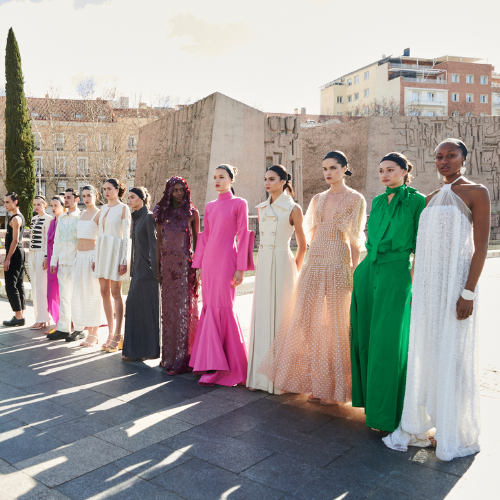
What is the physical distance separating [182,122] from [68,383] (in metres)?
11.9

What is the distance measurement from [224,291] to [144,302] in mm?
1192

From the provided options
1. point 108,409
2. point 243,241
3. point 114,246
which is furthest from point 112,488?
point 114,246

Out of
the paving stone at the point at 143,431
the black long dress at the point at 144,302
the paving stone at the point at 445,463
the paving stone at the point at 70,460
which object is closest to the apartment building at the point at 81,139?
the black long dress at the point at 144,302

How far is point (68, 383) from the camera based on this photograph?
4.72 m

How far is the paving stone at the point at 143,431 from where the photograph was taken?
3.35 m

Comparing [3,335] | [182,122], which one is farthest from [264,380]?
[182,122]

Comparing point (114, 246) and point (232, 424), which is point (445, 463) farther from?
point (114, 246)

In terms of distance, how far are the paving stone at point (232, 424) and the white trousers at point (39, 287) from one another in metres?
4.28

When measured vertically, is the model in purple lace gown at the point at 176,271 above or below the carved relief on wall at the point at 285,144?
below

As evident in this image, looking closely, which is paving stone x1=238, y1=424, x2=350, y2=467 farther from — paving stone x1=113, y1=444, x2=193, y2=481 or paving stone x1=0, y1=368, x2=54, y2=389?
paving stone x1=0, y1=368, x2=54, y2=389

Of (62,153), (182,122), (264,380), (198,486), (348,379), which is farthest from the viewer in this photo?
(62,153)

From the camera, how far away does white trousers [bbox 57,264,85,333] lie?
6.48 m

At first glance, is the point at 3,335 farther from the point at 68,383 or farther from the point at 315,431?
the point at 315,431

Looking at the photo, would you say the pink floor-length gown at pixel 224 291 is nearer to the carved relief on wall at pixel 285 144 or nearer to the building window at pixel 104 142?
the carved relief on wall at pixel 285 144
